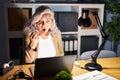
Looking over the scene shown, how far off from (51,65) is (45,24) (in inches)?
44.0

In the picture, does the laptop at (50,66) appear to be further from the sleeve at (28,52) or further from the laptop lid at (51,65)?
the sleeve at (28,52)

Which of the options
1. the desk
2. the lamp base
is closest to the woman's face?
the desk

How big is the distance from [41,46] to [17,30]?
16.6 inches

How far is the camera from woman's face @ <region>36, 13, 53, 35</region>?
8.91 feet

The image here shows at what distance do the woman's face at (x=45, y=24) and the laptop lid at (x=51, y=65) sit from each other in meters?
1.03

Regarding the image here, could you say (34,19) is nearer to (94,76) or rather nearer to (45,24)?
(45,24)

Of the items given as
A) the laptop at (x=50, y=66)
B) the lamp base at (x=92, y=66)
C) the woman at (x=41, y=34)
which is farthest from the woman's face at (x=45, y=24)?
the laptop at (x=50, y=66)

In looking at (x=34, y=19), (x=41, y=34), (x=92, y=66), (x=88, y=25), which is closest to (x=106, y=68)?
(x=92, y=66)

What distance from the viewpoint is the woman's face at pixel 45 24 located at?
2.72 metres

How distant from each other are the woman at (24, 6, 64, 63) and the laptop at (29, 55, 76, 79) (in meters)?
1.02

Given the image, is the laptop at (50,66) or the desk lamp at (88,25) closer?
the laptop at (50,66)

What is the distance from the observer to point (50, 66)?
1716mm

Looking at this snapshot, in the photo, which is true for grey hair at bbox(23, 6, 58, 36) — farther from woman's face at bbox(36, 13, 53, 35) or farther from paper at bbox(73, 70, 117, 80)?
paper at bbox(73, 70, 117, 80)

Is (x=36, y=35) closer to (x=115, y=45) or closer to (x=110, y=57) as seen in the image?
(x=110, y=57)
